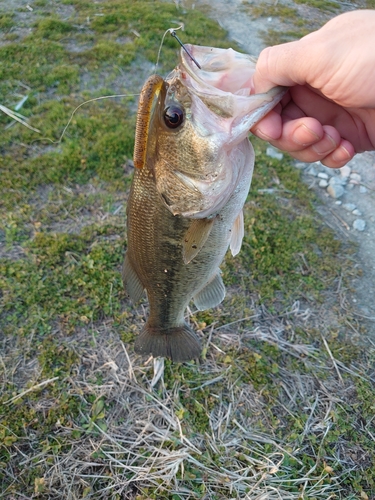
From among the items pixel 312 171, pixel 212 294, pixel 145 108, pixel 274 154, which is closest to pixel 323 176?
pixel 312 171

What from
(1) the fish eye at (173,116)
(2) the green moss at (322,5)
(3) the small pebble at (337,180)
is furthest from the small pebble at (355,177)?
(2) the green moss at (322,5)

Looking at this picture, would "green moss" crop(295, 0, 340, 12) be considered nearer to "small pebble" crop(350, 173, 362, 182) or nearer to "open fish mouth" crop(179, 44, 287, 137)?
"small pebble" crop(350, 173, 362, 182)

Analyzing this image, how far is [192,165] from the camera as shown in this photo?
1577 mm

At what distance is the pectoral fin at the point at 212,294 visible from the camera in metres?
2.24

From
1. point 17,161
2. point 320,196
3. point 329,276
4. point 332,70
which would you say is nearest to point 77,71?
point 17,161

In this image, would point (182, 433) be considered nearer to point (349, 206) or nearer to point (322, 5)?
point (349, 206)

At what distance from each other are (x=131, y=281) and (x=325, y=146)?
46.7 inches

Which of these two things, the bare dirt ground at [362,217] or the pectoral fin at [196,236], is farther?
the bare dirt ground at [362,217]

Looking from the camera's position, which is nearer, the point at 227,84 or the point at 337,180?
the point at 227,84

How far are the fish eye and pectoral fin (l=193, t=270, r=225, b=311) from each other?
968 mm

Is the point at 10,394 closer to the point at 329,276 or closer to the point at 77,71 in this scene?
the point at 329,276

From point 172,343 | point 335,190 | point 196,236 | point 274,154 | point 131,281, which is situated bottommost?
point 335,190

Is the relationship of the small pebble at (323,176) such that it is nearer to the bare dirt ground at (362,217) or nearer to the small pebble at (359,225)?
the bare dirt ground at (362,217)

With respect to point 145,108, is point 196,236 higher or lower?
lower
